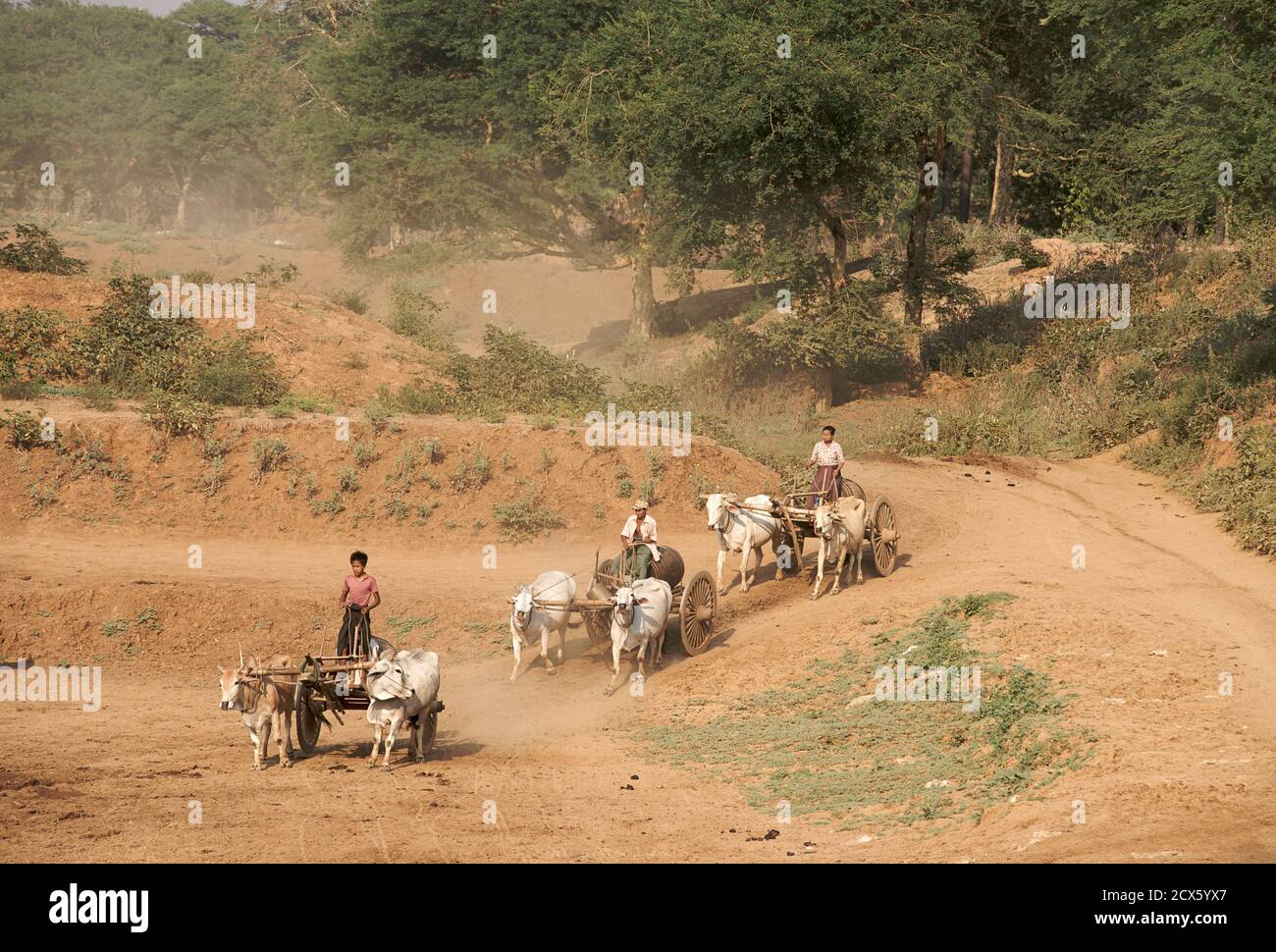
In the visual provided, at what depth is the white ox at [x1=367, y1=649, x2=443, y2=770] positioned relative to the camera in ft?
43.2

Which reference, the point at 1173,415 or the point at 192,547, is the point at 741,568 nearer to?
the point at 192,547

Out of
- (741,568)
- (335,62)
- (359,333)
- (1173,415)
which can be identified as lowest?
(741,568)

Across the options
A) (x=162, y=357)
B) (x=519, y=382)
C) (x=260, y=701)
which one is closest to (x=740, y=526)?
(x=260, y=701)

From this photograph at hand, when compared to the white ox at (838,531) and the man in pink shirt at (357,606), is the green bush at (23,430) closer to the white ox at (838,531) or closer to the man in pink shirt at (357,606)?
the man in pink shirt at (357,606)

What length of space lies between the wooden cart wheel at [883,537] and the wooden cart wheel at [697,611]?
364 cm

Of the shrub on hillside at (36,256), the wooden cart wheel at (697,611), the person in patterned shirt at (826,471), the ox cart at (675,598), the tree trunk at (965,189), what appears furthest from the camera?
the tree trunk at (965,189)

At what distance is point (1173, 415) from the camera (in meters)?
27.6

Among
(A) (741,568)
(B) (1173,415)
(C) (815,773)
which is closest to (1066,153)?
(B) (1173,415)

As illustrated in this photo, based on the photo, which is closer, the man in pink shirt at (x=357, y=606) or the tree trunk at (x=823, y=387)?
the man in pink shirt at (x=357, y=606)

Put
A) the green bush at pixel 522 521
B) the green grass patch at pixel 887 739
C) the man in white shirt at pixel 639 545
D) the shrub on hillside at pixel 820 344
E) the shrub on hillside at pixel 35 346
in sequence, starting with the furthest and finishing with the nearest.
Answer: the shrub on hillside at pixel 820 344
the shrub on hillside at pixel 35 346
the green bush at pixel 522 521
the man in white shirt at pixel 639 545
the green grass patch at pixel 887 739

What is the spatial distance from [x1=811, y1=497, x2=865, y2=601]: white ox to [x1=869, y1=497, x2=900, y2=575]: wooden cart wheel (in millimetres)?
482

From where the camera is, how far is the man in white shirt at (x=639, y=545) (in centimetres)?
1769

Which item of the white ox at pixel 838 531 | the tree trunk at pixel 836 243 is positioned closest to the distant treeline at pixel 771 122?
the tree trunk at pixel 836 243

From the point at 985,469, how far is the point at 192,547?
52.6 feet
